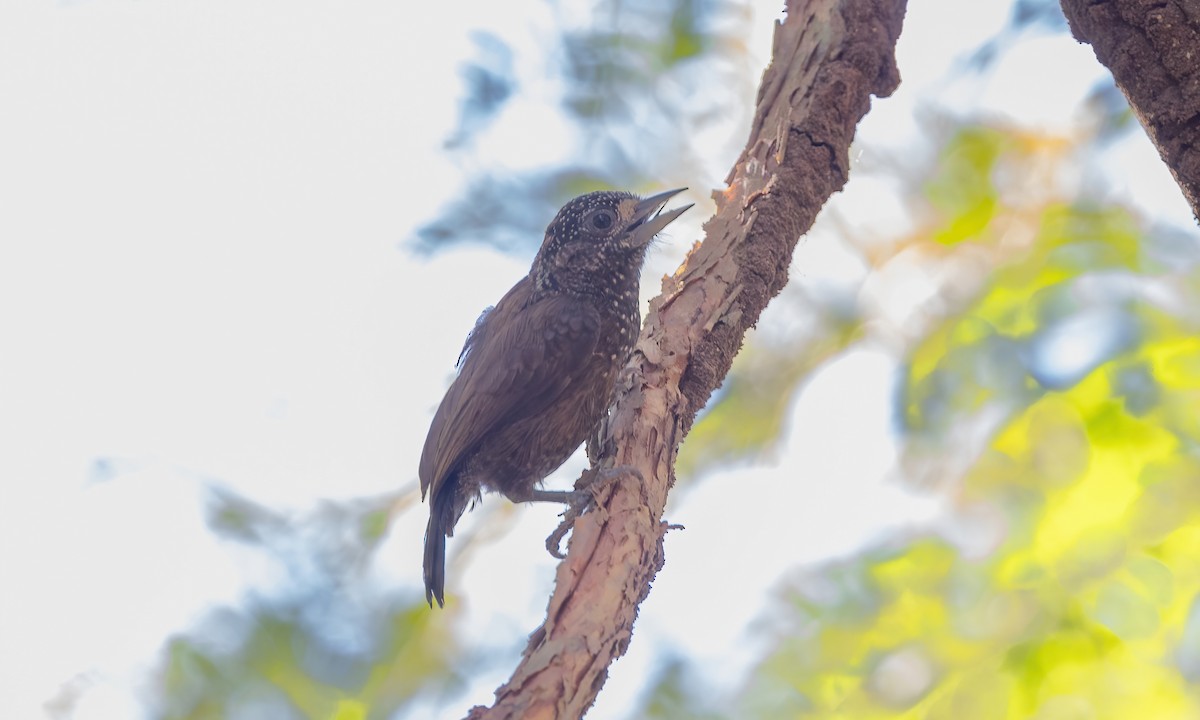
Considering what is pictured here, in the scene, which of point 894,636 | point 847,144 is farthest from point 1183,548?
point 847,144

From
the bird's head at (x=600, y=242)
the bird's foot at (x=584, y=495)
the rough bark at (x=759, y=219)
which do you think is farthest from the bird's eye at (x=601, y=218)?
the bird's foot at (x=584, y=495)

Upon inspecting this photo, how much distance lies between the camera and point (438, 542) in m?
2.95

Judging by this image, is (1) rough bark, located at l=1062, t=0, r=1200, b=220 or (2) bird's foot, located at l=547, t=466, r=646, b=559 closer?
(1) rough bark, located at l=1062, t=0, r=1200, b=220

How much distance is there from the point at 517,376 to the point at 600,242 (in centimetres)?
58

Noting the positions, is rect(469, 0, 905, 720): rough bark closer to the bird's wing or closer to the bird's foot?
the bird's foot

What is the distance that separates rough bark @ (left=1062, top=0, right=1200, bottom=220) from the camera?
1.78 metres

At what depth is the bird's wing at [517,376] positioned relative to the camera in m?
2.85

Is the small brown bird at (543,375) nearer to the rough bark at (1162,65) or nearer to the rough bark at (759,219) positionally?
the rough bark at (759,219)

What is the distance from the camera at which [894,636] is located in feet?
13.0

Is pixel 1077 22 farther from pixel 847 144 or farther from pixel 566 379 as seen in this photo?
pixel 566 379

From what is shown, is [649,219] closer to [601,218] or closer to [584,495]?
[601,218]

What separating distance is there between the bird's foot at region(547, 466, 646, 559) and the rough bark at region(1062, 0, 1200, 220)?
1.26 m

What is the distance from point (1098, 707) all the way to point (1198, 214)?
2530 mm

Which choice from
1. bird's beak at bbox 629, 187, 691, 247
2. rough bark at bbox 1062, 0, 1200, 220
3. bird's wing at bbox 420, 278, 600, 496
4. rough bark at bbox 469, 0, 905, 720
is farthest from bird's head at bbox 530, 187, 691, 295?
rough bark at bbox 1062, 0, 1200, 220
